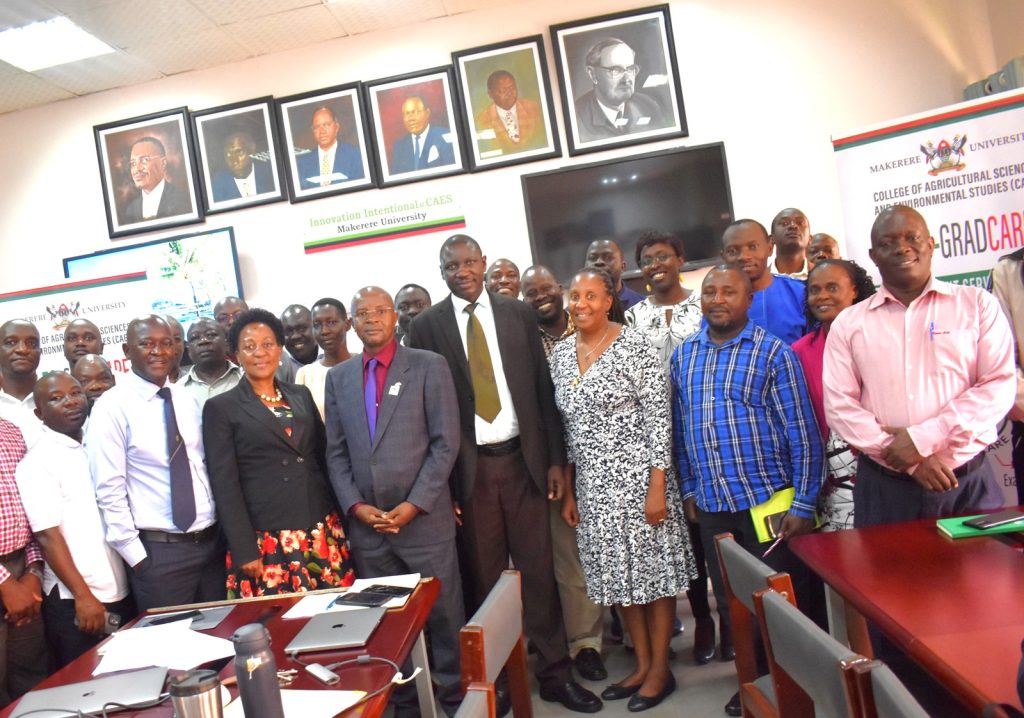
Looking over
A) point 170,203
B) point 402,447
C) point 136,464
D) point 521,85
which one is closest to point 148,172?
point 170,203

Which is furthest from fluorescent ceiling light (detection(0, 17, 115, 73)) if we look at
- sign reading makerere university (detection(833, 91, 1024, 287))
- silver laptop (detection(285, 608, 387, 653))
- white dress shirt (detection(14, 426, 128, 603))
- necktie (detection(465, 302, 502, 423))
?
sign reading makerere university (detection(833, 91, 1024, 287))

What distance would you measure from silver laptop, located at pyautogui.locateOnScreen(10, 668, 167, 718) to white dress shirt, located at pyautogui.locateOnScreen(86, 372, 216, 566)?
1046 millimetres

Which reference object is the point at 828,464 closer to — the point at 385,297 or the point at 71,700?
the point at 385,297

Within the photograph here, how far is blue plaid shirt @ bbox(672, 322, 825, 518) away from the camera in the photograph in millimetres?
2668

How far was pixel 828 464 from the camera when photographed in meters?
2.84

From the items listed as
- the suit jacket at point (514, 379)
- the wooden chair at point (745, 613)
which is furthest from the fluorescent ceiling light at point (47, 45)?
the wooden chair at point (745, 613)

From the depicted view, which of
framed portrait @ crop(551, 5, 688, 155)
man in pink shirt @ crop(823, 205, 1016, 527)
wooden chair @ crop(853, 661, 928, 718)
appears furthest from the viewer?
framed portrait @ crop(551, 5, 688, 155)

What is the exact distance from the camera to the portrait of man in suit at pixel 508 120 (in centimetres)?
562

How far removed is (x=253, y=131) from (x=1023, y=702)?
5.83m

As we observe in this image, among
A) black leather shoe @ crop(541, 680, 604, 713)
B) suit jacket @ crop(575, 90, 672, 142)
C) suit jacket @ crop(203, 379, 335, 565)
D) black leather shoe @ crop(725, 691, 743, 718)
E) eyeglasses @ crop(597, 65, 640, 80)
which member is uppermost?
eyeglasses @ crop(597, 65, 640, 80)

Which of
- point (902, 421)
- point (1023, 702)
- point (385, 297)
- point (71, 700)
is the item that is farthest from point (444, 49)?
point (1023, 702)

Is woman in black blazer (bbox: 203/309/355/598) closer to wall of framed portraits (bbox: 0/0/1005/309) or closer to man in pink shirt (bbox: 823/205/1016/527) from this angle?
man in pink shirt (bbox: 823/205/1016/527)

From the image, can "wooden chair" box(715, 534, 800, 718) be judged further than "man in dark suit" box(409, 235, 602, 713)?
No

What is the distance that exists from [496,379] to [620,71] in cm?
332
